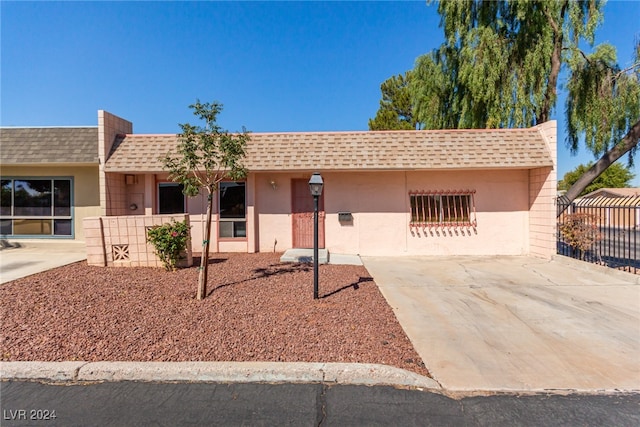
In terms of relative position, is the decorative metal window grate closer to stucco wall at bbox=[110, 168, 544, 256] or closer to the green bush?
stucco wall at bbox=[110, 168, 544, 256]

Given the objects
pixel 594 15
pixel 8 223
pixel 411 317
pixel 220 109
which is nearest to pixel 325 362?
pixel 411 317

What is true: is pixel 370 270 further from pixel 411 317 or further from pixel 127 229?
pixel 127 229

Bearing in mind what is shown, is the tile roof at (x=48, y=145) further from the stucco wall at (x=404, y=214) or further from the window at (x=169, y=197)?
the window at (x=169, y=197)

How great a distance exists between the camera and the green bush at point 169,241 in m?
7.23

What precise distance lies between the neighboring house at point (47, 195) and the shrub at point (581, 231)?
14.3 metres

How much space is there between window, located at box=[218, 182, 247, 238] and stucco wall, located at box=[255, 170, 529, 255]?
536mm

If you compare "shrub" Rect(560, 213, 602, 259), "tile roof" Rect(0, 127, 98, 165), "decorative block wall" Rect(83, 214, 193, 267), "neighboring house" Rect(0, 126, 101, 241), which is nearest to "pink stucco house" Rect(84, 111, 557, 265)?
"shrub" Rect(560, 213, 602, 259)

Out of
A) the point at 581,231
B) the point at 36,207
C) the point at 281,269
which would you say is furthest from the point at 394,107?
the point at 36,207

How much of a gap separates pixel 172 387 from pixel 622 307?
6.93 metres

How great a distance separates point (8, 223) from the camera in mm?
10617

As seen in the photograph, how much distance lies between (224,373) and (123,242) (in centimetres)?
581

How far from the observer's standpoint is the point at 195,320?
4492 mm

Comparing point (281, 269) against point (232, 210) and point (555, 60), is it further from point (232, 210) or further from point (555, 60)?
point (555, 60)

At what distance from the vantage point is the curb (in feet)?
10.5
